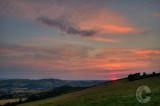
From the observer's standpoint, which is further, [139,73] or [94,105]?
[139,73]

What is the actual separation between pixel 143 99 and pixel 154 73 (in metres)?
66.5

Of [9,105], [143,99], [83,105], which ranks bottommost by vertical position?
[9,105]

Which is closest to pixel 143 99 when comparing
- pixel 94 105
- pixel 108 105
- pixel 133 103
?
pixel 133 103

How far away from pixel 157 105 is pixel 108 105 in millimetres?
11476

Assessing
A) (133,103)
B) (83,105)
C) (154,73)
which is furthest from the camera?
(154,73)

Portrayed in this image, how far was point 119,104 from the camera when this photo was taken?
3453cm

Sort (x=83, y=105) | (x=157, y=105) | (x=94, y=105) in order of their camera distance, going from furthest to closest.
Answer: (x=83, y=105), (x=94, y=105), (x=157, y=105)

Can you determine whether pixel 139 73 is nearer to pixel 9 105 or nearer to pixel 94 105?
pixel 94 105

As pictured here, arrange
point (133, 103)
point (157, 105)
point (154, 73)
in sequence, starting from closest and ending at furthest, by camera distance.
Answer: point (157, 105) < point (133, 103) < point (154, 73)

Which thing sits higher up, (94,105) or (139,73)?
(139,73)

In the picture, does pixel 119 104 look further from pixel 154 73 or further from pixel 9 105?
pixel 9 105

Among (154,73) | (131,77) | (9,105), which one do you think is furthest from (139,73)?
(9,105)

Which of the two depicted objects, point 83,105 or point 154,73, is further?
point 154,73

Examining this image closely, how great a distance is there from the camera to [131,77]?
104 meters
